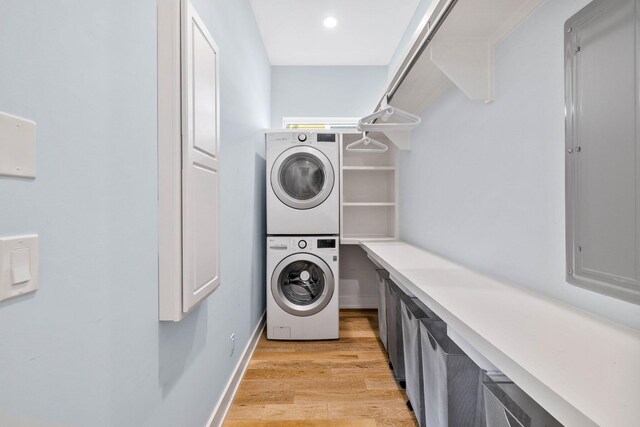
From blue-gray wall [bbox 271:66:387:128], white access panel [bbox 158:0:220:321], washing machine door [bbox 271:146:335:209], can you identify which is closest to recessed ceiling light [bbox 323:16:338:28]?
blue-gray wall [bbox 271:66:387:128]

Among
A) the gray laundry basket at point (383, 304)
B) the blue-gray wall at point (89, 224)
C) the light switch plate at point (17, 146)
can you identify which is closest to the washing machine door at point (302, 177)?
the gray laundry basket at point (383, 304)

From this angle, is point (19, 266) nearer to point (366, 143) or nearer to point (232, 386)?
point (232, 386)

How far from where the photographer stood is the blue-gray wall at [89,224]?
1.83ft

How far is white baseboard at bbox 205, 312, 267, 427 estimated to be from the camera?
1.63 meters

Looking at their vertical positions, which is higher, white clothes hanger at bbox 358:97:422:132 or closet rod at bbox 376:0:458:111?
closet rod at bbox 376:0:458:111

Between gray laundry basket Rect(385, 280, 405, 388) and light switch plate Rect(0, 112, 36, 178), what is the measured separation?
181 centimetres

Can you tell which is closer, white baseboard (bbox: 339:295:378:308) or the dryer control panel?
the dryer control panel

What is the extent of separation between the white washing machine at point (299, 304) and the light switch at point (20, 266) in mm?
2211

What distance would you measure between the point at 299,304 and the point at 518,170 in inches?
81.8

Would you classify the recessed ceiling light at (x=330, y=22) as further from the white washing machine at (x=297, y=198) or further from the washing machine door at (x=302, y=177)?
the washing machine door at (x=302, y=177)

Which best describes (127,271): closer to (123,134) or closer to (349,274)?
(123,134)

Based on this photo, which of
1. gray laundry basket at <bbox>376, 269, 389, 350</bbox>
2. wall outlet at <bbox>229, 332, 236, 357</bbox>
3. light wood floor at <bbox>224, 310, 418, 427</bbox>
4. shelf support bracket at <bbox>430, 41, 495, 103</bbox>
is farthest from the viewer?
gray laundry basket at <bbox>376, 269, 389, 350</bbox>

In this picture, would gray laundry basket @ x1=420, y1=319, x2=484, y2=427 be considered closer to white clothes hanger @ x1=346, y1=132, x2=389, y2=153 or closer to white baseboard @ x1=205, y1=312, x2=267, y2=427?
white baseboard @ x1=205, y1=312, x2=267, y2=427

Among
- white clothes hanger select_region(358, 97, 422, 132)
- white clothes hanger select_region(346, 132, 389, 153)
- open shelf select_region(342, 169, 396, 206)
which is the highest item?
white clothes hanger select_region(346, 132, 389, 153)
